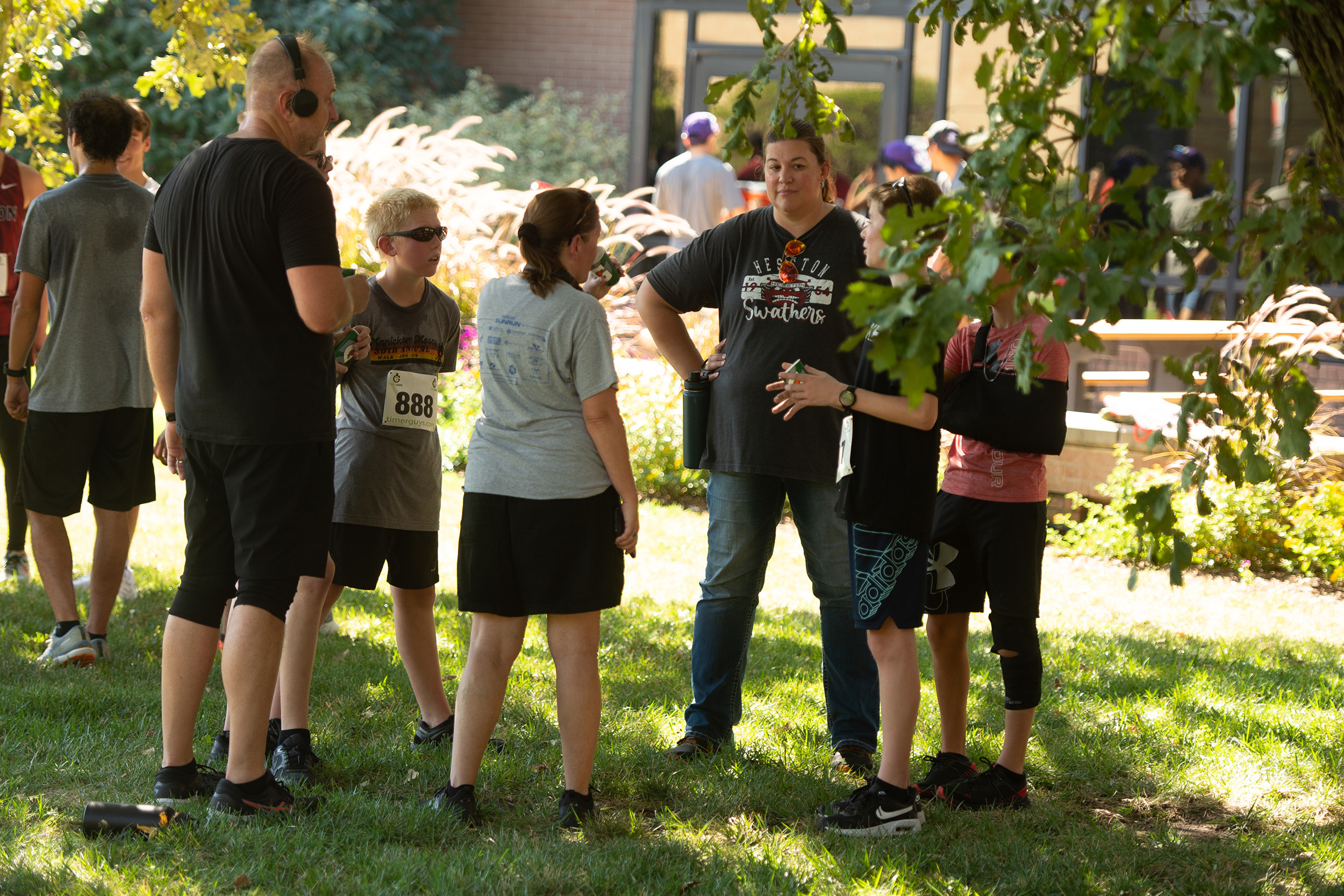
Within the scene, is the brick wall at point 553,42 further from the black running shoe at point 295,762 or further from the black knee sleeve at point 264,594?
the black knee sleeve at point 264,594

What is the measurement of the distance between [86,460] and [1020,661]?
3482 mm

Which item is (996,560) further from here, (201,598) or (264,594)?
(201,598)

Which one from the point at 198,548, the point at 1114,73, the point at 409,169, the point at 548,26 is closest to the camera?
the point at 1114,73

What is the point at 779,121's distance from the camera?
140 inches

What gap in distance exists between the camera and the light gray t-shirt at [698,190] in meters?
9.77

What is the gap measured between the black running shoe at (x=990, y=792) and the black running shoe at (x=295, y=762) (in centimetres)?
179

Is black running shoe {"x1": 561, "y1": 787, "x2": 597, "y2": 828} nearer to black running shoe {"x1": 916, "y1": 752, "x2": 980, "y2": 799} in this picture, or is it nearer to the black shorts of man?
black running shoe {"x1": 916, "y1": 752, "x2": 980, "y2": 799}

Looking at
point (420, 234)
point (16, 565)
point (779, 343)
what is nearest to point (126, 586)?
point (16, 565)

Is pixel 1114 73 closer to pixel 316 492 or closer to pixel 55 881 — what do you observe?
pixel 316 492

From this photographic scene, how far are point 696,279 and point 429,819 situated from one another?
6.03 feet

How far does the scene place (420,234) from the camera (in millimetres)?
3459

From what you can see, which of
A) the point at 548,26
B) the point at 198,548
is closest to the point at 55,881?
the point at 198,548

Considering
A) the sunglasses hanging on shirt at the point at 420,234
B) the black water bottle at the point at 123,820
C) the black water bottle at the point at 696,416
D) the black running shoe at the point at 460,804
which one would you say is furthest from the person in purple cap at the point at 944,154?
the black water bottle at the point at 123,820

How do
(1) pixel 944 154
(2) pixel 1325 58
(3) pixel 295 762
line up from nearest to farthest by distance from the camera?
(2) pixel 1325 58 < (3) pixel 295 762 < (1) pixel 944 154
